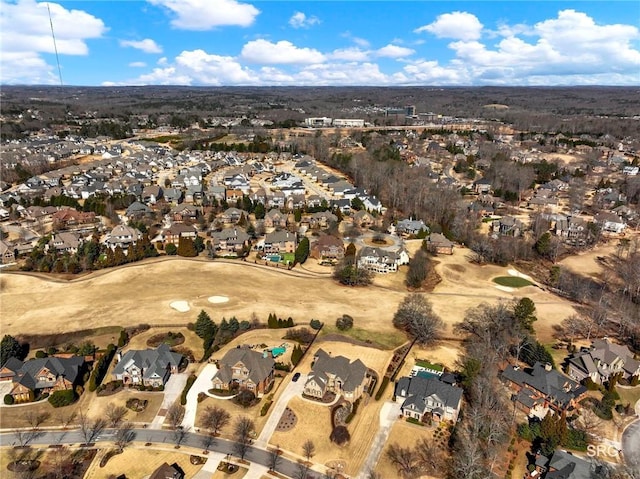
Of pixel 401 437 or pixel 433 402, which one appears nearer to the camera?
pixel 401 437

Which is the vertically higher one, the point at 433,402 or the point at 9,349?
the point at 9,349

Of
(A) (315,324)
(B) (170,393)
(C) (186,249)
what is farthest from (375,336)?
A: (C) (186,249)

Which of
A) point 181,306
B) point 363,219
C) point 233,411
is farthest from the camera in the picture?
point 363,219

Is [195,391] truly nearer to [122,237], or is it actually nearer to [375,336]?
[375,336]

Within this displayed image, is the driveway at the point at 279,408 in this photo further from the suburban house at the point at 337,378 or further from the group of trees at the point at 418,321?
the group of trees at the point at 418,321

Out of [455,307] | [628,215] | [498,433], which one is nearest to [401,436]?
[498,433]

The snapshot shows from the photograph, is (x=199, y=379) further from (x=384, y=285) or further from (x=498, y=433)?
(x=384, y=285)

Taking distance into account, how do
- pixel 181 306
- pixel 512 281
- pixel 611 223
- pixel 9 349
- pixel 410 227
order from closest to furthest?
pixel 9 349 → pixel 181 306 → pixel 512 281 → pixel 410 227 → pixel 611 223

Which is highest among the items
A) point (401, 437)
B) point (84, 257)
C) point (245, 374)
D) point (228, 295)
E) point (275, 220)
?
point (275, 220)
